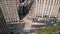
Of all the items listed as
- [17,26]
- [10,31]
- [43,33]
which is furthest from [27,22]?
[43,33]

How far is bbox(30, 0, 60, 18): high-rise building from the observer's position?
63075 mm

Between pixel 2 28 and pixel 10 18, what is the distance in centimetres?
1171

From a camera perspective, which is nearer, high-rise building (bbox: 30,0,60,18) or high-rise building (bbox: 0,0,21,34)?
high-rise building (bbox: 0,0,21,34)

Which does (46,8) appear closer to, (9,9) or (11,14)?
(11,14)

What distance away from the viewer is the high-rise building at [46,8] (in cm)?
6308

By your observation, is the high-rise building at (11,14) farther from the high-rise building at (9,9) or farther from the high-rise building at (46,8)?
the high-rise building at (46,8)

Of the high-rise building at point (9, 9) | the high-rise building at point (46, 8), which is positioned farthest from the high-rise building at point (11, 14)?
the high-rise building at point (46, 8)

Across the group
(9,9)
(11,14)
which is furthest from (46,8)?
(9,9)

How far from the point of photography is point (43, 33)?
4919 centimetres

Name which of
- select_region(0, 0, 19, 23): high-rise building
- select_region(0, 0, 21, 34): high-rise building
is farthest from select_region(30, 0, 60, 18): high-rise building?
select_region(0, 0, 19, 23): high-rise building

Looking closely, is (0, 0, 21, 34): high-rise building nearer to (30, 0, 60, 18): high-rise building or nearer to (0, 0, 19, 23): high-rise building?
(0, 0, 19, 23): high-rise building

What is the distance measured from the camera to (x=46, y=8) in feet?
210

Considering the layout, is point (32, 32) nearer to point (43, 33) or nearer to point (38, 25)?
point (38, 25)

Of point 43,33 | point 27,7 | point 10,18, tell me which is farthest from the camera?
point 27,7
